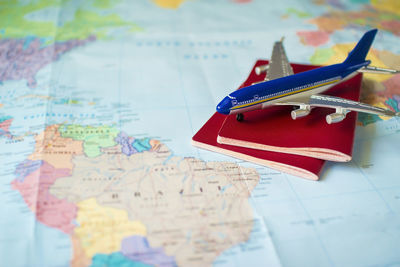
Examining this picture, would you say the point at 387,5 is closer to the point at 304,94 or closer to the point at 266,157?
the point at 304,94

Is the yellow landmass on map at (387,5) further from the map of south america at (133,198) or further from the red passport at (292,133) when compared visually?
the map of south america at (133,198)

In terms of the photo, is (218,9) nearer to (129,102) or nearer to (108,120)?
(129,102)

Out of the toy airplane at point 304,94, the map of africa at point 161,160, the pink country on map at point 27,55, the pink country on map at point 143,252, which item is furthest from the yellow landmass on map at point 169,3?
the pink country on map at point 143,252

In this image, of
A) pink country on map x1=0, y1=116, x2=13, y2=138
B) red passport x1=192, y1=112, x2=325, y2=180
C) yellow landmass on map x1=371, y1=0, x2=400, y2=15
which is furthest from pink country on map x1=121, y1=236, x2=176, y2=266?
yellow landmass on map x1=371, y1=0, x2=400, y2=15

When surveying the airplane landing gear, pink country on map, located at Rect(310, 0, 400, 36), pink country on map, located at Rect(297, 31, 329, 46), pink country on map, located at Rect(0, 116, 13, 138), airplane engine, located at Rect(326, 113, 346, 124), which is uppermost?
pink country on map, located at Rect(310, 0, 400, 36)

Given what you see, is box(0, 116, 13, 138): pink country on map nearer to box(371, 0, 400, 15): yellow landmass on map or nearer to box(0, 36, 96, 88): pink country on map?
box(0, 36, 96, 88): pink country on map
